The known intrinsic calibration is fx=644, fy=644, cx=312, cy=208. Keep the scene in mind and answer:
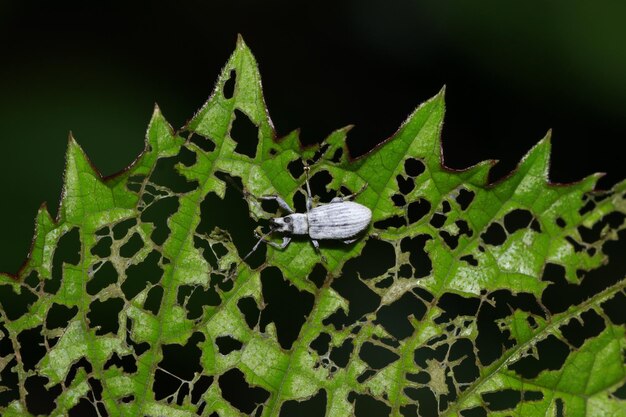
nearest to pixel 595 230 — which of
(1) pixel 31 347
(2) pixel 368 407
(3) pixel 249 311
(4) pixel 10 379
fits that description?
(2) pixel 368 407

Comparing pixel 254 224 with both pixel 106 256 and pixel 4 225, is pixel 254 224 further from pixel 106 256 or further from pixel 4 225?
pixel 4 225

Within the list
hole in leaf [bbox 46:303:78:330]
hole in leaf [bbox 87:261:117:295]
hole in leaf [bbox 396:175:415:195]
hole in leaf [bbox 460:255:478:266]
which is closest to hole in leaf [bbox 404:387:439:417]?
hole in leaf [bbox 460:255:478:266]

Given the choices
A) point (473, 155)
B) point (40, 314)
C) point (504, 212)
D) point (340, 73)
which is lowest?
point (40, 314)

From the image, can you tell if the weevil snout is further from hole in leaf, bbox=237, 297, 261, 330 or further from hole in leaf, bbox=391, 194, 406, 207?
hole in leaf, bbox=391, 194, 406, 207

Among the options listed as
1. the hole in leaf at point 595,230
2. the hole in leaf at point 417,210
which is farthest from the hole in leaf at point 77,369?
the hole in leaf at point 595,230

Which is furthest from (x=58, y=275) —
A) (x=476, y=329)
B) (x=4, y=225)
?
(x=476, y=329)

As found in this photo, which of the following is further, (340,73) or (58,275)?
(340,73)

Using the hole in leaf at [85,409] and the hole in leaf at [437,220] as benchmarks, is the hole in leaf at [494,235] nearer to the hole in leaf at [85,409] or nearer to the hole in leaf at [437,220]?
the hole in leaf at [437,220]
